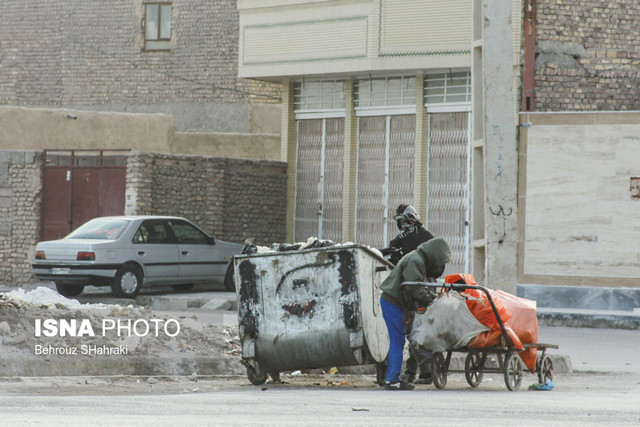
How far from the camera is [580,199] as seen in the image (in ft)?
70.3

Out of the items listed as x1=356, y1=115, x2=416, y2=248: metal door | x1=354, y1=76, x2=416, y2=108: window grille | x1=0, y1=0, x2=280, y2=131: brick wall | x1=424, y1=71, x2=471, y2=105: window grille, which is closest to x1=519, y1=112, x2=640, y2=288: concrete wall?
x1=424, y1=71, x2=471, y2=105: window grille

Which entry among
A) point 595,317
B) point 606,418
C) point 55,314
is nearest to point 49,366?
point 55,314

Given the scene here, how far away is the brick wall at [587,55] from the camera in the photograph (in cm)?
2162

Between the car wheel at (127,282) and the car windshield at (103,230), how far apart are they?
616 millimetres

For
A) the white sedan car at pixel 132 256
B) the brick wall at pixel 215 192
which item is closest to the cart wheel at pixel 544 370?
the white sedan car at pixel 132 256

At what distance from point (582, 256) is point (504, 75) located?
752 centimetres

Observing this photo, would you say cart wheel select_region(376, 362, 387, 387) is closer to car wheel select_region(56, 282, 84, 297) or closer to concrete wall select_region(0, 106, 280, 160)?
car wheel select_region(56, 282, 84, 297)

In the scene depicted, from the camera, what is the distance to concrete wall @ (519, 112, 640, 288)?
833 inches

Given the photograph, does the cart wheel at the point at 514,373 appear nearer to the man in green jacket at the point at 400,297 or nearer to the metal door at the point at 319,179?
the man in green jacket at the point at 400,297

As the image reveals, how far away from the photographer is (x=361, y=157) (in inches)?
973

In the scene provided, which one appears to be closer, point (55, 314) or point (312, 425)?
point (312, 425)

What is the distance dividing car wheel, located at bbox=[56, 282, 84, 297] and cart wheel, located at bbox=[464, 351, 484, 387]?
1187 centimetres

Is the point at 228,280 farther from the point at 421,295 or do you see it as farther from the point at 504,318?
the point at 504,318

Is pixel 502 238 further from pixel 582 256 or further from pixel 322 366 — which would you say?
pixel 582 256
